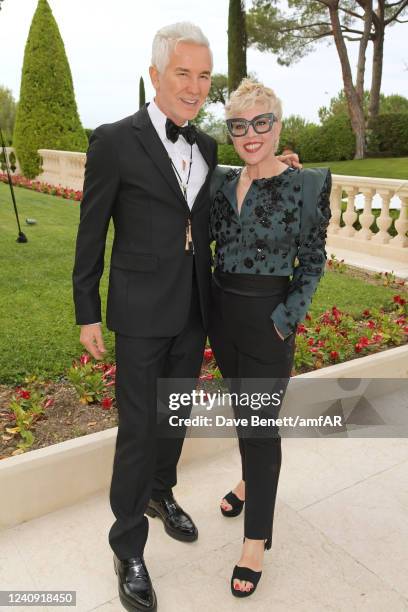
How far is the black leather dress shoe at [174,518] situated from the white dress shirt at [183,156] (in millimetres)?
1629

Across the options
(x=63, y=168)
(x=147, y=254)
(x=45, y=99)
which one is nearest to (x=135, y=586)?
(x=147, y=254)

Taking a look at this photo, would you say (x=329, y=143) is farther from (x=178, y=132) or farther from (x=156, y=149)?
(x=156, y=149)

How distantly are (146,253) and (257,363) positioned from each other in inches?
28.0

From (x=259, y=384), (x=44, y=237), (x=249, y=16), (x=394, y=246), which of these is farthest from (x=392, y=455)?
(x=249, y=16)

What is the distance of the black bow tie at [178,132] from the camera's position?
2441 millimetres

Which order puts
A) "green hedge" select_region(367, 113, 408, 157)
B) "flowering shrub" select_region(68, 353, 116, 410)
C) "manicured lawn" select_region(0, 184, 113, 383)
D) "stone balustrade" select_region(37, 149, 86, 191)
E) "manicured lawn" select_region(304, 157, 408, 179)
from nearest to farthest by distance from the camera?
"flowering shrub" select_region(68, 353, 116, 410) → "manicured lawn" select_region(0, 184, 113, 383) → "stone balustrade" select_region(37, 149, 86, 191) → "manicured lawn" select_region(304, 157, 408, 179) → "green hedge" select_region(367, 113, 408, 157)

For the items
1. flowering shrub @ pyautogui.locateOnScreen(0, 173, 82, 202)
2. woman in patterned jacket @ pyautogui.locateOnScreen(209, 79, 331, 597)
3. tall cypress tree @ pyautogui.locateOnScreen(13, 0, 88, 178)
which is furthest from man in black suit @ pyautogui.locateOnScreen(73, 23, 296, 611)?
tall cypress tree @ pyautogui.locateOnScreen(13, 0, 88, 178)

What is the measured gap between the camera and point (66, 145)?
694 inches

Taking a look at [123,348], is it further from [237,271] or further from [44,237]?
[44,237]

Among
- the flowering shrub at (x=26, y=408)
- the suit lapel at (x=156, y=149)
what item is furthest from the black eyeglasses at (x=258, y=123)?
the flowering shrub at (x=26, y=408)

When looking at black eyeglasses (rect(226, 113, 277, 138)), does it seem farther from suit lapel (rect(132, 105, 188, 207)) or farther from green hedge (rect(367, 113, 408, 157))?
green hedge (rect(367, 113, 408, 157))

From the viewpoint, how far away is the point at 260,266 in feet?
8.27

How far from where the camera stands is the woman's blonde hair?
2.41 m

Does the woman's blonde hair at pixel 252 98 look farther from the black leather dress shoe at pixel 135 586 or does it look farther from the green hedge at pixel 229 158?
the green hedge at pixel 229 158
